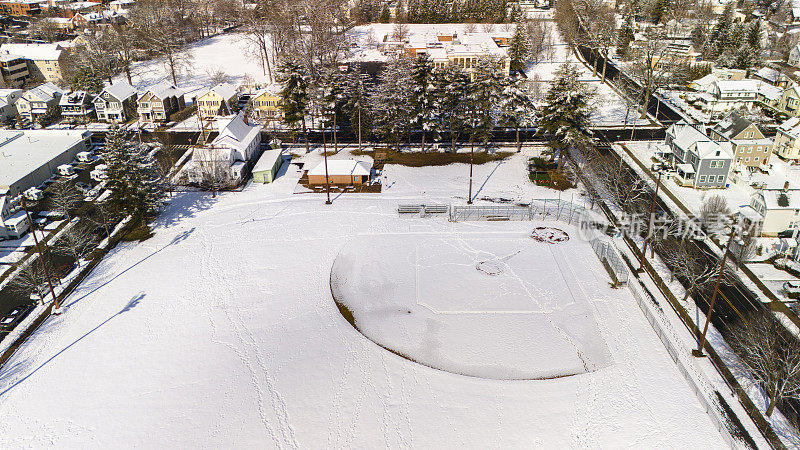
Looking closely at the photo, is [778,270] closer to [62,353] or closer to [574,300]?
[574,300]

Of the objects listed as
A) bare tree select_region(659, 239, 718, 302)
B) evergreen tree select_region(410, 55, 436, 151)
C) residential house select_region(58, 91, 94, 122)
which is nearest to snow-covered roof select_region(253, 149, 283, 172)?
evergreen tree select_region(410, 55, 436, 151)

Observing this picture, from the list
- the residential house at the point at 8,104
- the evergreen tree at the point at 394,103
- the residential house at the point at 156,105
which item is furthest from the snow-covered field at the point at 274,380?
the residential house at the point at 8,104

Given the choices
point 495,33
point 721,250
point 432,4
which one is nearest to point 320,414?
point 721,250

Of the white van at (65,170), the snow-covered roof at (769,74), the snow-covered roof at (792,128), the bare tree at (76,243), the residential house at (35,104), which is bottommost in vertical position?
the bare tree at (76,243)

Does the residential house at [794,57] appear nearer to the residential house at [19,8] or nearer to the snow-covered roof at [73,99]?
the snow-covered roof at [73,99]

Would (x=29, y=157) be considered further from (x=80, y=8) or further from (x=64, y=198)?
(x=80, y=8)

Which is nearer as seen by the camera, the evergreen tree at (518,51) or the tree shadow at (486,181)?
the tree shadow at (486,181)
